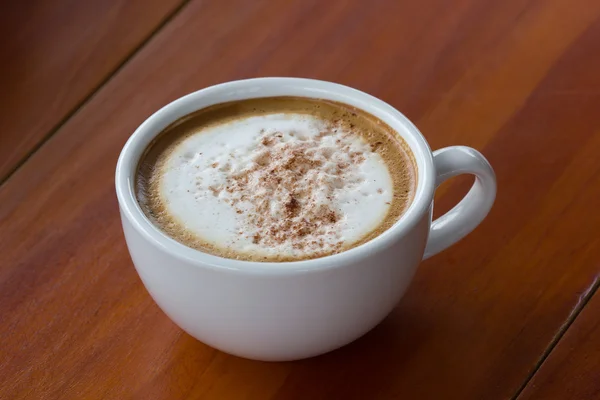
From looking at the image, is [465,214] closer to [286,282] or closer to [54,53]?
[286,282]

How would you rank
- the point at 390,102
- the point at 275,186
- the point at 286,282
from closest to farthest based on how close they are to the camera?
the point at 286,282, the point at 275,186, the point at 390,102

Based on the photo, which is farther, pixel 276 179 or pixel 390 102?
pixel 390 102

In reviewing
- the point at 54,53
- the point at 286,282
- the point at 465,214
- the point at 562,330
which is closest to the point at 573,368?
the point at 562,330

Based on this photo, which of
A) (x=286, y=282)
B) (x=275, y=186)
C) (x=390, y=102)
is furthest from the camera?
(x=390, y=102)

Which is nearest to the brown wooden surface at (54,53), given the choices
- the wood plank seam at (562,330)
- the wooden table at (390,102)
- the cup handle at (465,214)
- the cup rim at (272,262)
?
the wooden table at (390,102)

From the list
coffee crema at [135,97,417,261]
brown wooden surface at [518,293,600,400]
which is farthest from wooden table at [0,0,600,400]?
coffee crema at [135,97,417,261]

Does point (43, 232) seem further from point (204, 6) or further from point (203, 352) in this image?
point (204, 6)

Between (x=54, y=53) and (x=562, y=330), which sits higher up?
(x=562, y=330)

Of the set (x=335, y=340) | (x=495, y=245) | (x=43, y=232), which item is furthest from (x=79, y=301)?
(x=495, y=245)

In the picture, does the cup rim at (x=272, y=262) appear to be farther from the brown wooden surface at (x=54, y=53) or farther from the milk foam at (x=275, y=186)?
the brown wooden surface at (x=54, y=53)
